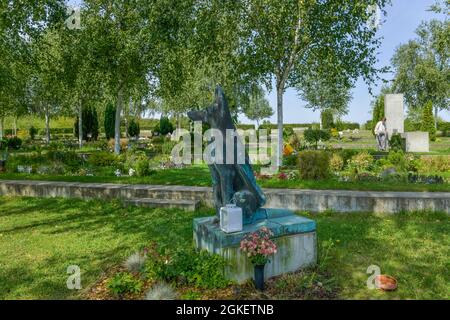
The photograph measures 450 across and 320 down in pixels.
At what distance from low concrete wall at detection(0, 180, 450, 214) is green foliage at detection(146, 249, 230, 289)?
4993 millimetres

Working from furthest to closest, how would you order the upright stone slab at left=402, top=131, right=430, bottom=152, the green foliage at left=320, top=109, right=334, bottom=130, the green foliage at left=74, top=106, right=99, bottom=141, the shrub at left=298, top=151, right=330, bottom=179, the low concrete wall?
the green foliage at left=320, top=109, right=334, bottom=130 < the green foliage at left=74, top=106, right=99, bottom=141 < the upright stone slab at left=402, top=131, right=430, bottom=152 < the shrub at left=298, top=151, right=330, bottom=179 < the low concrete wall

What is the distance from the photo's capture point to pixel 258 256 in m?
5.19

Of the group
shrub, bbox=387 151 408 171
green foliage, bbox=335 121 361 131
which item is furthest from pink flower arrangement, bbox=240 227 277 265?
green foliage, bbox=335 121 361 131

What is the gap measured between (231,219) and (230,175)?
2.65ft

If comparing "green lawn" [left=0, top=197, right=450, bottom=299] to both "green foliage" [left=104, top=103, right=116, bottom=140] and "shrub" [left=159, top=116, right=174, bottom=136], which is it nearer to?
"green foliage" [left=104, top=103, right=116, bottom=140]

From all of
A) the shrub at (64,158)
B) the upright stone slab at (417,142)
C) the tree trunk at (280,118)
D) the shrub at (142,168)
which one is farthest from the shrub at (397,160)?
the shrub at (64,158)

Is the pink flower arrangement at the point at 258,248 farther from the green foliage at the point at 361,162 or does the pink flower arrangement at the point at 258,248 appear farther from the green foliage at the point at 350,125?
the green foliage at the point at 350,125

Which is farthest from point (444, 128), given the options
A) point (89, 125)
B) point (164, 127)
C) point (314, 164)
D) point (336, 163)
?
point (314, 164)

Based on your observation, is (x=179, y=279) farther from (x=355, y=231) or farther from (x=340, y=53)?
(x=340, y=53)

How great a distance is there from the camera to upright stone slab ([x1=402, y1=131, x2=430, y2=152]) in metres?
21.8

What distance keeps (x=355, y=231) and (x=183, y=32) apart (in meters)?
17.0

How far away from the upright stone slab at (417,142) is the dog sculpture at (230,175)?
60.4 feet

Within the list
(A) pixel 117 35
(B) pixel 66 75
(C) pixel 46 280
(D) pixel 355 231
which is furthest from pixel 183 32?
(C) pixel 46 280

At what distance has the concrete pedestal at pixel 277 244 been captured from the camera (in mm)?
5500
